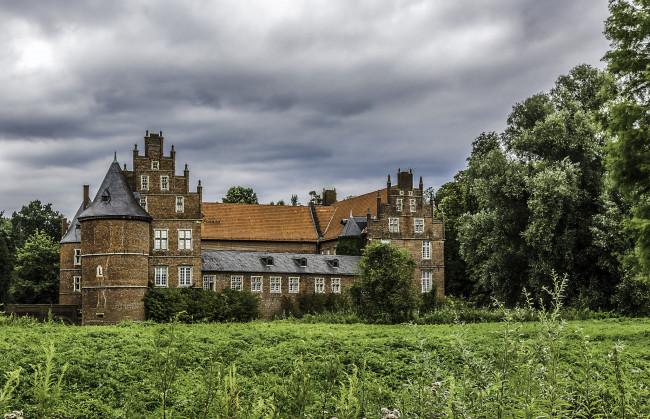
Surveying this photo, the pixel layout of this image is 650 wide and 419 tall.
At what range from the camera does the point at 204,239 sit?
48469 mm

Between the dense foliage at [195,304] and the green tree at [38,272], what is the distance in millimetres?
24994

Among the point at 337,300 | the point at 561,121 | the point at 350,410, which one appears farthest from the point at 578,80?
the point at 350,410

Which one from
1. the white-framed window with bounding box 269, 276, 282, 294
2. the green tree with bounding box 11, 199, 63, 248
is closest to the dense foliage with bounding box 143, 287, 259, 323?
the white-framed window with bounding box 269, 276, 282, 294

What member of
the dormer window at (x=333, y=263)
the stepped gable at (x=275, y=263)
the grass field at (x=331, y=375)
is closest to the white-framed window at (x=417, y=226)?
the stepped gable at (x=275, y=263)

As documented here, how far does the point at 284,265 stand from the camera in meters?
41.4

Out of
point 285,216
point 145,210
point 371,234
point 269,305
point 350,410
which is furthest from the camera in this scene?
point 285,216

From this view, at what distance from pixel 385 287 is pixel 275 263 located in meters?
12.5

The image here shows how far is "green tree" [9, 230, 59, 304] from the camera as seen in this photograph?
55.6m

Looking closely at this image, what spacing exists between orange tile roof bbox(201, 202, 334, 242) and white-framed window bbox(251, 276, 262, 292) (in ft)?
31.8

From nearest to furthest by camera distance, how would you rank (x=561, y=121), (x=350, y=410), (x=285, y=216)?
1. (x=350, y=410)
2. (x=561, y=121)
3. (x=285, y=216)

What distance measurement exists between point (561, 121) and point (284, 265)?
1830 cm

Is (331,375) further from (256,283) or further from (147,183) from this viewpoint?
(256,283)

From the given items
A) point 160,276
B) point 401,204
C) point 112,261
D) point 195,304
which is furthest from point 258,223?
point 112,261

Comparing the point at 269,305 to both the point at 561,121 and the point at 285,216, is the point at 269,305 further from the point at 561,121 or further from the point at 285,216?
the point at 561,121
